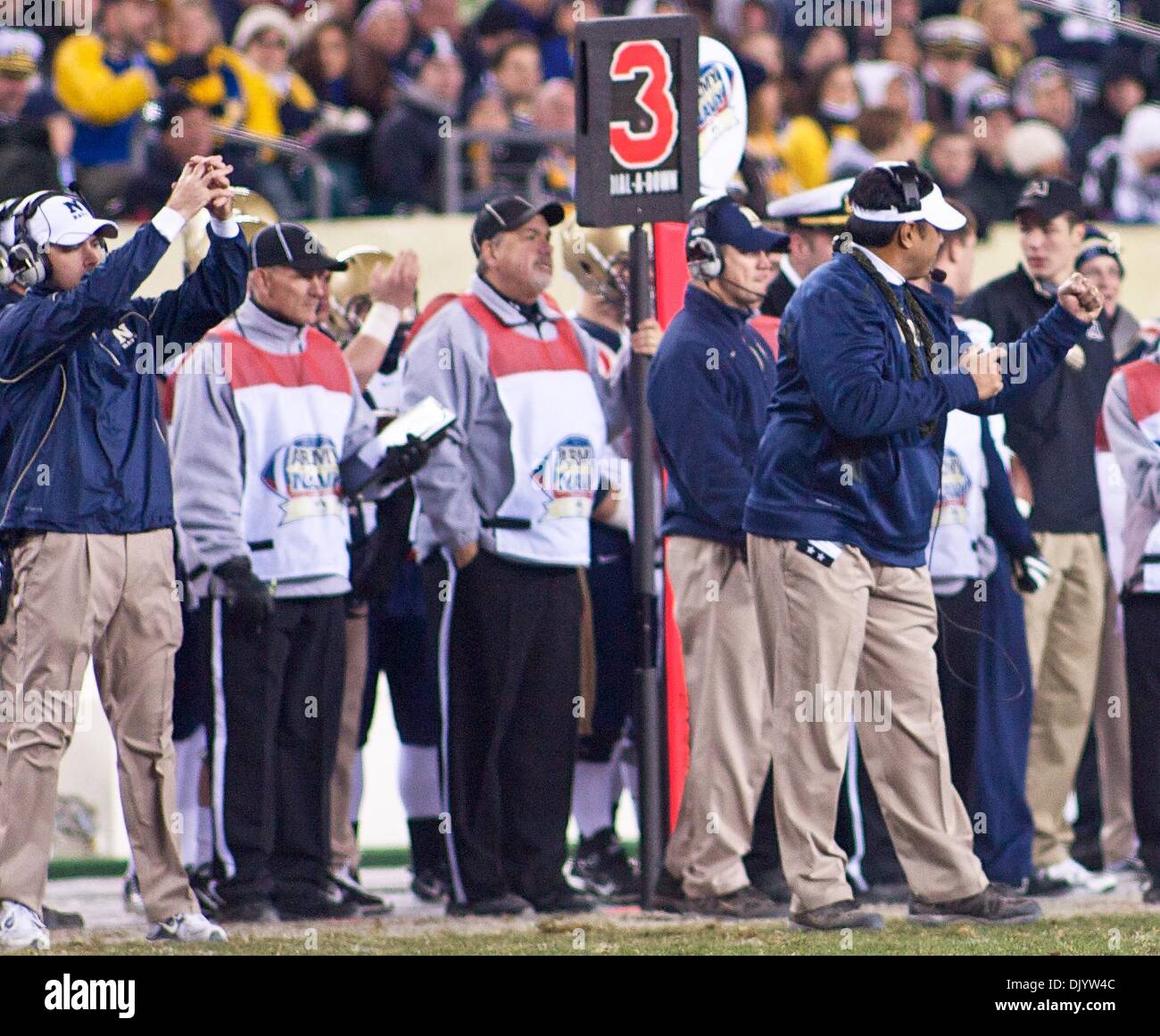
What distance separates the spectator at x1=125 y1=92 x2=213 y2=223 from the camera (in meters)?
12.8

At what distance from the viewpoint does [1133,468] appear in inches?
343

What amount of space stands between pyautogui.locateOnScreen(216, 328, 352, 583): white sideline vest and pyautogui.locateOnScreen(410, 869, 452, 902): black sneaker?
1398 millimetres

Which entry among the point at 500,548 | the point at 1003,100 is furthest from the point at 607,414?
the point at 1003,100

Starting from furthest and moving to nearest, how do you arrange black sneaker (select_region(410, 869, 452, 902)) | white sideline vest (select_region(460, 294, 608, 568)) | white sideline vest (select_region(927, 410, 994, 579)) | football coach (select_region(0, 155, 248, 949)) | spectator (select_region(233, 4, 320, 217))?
spectator (select_region(233, 4, 320, 217)) → black sneaker (select_region(410, 869, 452, 902)) → white sideline vest (select_region(927, 410, 994, 579)) → white sideline vest (select_region(460, 294, 608, 568)) → football coach (select_region(0, 155, 248, 949))

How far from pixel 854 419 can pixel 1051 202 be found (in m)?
2.69

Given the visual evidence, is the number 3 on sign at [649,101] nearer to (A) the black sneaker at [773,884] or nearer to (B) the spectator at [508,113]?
(A) the black sneaker at [773,884]

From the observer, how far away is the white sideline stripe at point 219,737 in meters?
8.05

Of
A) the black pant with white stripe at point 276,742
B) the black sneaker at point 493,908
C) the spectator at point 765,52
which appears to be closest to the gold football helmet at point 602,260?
the black pant with white stripe at point 276,742

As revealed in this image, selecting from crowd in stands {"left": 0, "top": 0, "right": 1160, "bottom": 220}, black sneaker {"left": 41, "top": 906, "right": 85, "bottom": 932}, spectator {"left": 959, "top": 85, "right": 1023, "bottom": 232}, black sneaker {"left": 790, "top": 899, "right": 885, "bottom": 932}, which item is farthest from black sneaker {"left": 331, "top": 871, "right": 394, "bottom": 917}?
spectator {"left": 959, "top": 85, "right": 1023, "bottom": 232}

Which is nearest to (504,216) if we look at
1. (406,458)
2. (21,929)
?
(406,458)

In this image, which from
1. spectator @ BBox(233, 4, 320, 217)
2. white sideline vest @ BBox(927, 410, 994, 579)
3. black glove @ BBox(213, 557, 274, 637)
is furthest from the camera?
spectator @ BBox(233, 4, 320, 217)

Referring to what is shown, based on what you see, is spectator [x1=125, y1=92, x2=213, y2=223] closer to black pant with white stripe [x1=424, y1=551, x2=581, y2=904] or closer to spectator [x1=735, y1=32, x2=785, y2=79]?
spectator [x1=735, y1=32, x2=785, y2=79]

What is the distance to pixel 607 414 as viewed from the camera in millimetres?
8930

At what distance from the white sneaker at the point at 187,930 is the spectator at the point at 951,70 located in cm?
1053
